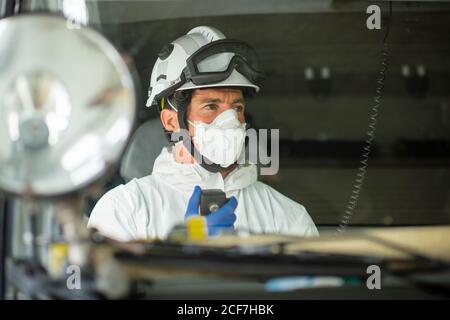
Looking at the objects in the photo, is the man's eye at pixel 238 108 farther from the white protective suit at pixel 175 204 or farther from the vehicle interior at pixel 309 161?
the white protective suit at pixel 175 204

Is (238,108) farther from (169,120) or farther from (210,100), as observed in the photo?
(169,120)

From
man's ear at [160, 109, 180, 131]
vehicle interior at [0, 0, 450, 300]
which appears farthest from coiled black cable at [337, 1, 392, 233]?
man's ear at [160, 109, 180, 131]

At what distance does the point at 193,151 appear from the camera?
317cm

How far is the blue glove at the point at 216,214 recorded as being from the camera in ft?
9.54

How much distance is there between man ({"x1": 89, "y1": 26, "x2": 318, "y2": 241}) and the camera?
120 inches

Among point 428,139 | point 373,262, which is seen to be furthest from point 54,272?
point 428,139

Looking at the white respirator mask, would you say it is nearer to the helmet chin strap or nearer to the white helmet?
the helmet chin strap

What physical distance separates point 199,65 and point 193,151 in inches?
10.9

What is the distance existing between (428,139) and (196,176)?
939mm

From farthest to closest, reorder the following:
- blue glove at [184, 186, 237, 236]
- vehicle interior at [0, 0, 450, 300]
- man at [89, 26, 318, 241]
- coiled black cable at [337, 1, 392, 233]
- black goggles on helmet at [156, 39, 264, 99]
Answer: coiled black cable at [337, 1, 392, 233], black goggles on helmet at [156, 39, 264, 99], man at [89, 26, 318, 241], blue glove at [184, 186, 237, 236], vehicle interior at [0, 0, 450, 300]

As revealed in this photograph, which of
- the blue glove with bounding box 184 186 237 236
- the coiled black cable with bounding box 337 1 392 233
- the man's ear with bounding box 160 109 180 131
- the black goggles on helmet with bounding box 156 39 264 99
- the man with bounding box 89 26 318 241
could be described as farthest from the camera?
the coiled black cable with bounding box 337 1 392 233

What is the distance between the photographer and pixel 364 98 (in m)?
3.75

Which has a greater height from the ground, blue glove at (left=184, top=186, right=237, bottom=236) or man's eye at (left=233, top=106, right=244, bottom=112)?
man's eye at (left=233, top=106, right=244, bottom=112)

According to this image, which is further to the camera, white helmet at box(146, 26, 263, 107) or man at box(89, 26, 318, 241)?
white helmet at box(146, 26, 263, 107)
